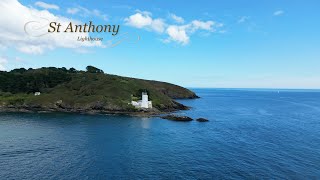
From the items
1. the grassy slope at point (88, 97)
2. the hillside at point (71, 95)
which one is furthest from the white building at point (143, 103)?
the grassy slope at point (88, 97)

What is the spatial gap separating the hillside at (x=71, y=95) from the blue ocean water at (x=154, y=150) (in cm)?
2654

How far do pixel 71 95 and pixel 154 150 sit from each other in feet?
290

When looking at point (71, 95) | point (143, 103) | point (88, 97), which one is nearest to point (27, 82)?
point (71, 95)

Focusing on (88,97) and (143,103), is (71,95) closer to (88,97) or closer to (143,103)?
(88,97)

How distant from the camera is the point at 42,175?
44.7 m

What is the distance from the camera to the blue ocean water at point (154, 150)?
4719cm

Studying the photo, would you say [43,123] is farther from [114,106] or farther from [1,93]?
[1,93]

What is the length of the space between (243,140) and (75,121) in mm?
58253

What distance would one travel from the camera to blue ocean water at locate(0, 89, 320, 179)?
47.2m

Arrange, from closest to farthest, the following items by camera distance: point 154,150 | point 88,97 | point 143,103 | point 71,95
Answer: point 154,150, point 143,103, point 88,97, point 71,95

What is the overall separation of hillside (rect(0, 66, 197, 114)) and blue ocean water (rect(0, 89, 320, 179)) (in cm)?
2654

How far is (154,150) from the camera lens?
6141 centimetres

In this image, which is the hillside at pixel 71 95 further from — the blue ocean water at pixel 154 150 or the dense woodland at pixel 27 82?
the blue ocean water at pixel 154 150

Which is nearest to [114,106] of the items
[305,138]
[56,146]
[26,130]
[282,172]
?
[26,130]
